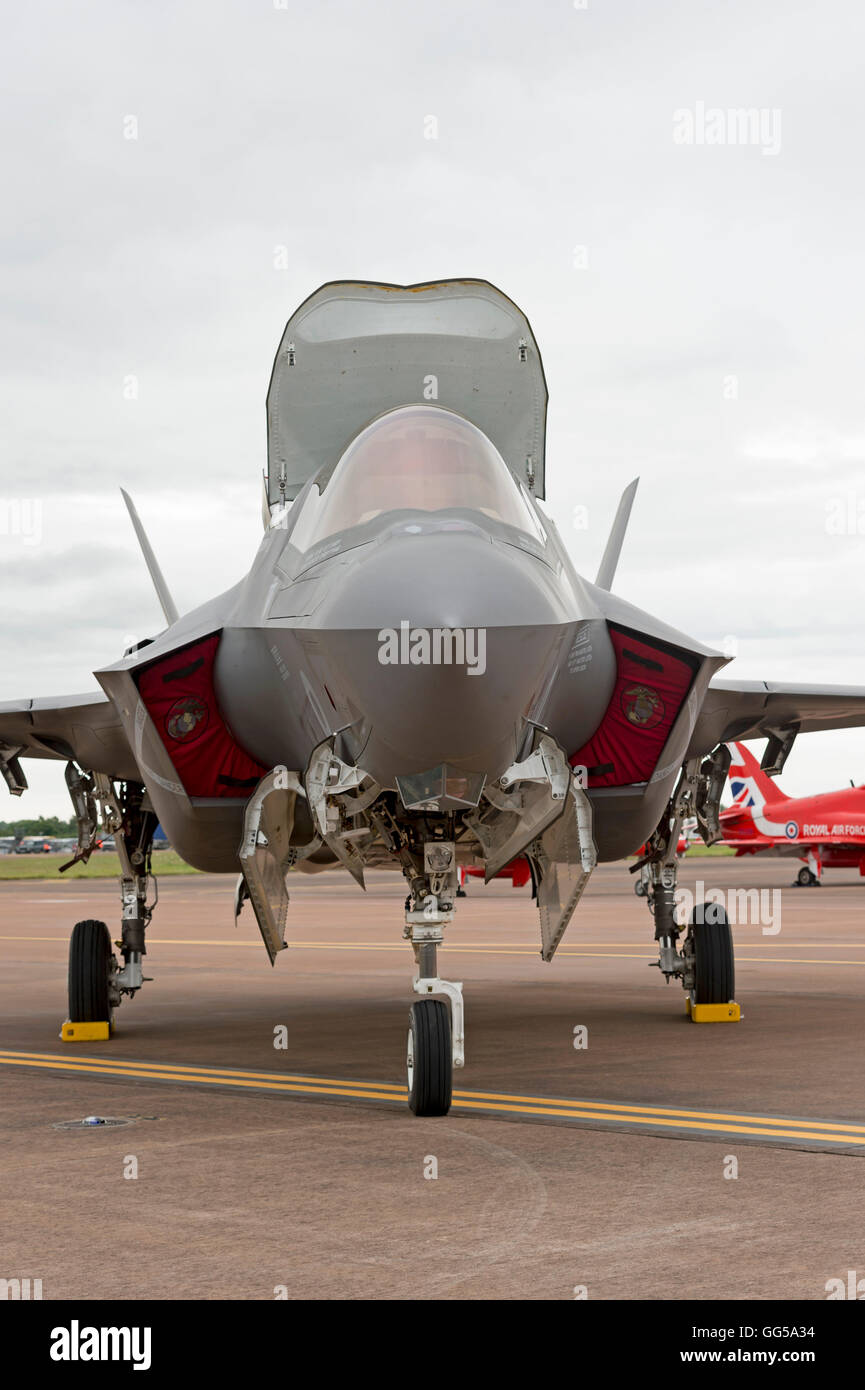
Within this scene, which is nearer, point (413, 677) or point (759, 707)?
point (413, 677)

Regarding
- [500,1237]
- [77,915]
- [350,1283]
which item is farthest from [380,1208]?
[77,915]

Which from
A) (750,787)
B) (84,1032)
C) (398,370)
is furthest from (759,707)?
(750,787)

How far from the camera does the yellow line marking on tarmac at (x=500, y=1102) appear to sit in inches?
275

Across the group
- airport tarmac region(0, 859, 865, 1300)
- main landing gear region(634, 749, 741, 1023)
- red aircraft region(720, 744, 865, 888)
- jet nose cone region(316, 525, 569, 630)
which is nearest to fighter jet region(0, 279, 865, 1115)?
jet nose cone region(316, 525, 569, 630)

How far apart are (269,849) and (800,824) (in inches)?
1412

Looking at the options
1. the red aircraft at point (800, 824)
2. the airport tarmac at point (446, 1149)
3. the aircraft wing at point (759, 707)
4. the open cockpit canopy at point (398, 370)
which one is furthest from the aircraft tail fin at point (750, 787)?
the open cockpit canopy at point (398, 370)

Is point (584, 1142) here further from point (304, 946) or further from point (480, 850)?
point (304, 946)

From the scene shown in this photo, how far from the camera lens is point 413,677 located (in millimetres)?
6113

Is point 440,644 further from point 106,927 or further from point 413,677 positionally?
point 106,927

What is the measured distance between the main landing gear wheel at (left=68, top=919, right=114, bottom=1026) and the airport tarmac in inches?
14.5

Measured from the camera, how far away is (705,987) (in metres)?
11.7

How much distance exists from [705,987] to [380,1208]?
6.64m

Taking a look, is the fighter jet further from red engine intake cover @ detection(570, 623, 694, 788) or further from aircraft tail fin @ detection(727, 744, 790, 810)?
aircraft tail fin @ detection(727, 744, 790, 810)

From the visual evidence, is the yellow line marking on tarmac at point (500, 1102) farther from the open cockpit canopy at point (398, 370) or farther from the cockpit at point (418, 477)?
the open cockpit canopy at point (398, 370)
